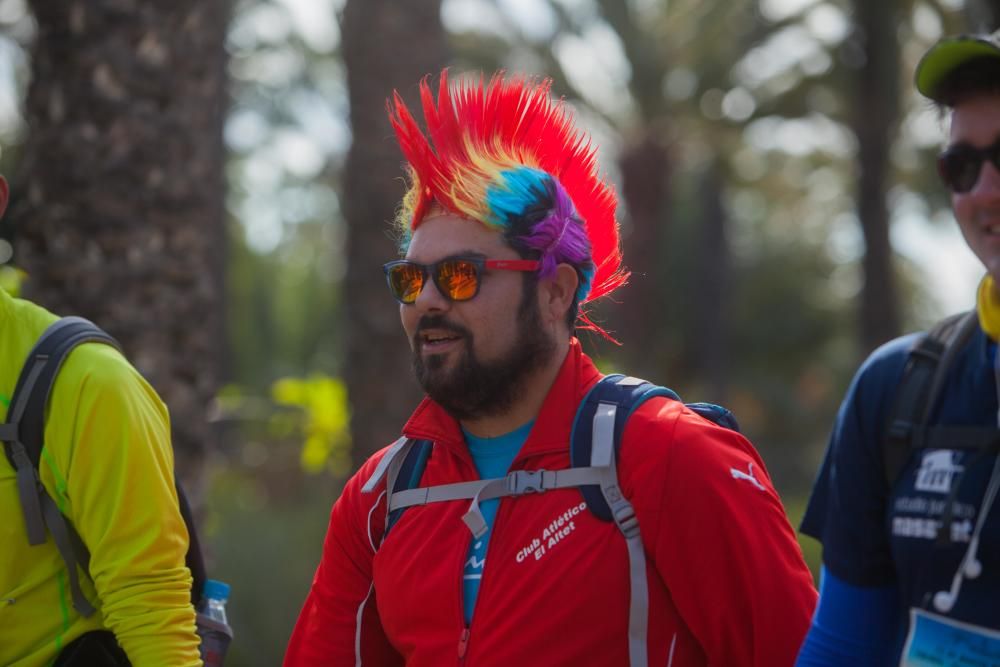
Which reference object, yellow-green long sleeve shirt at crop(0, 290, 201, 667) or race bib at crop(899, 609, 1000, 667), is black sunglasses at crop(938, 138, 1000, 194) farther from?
yellow-green long sleeve shirt at crop(0, 290, 201, 667)

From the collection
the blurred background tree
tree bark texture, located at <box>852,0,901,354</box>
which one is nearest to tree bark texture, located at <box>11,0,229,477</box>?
the blurred background tree

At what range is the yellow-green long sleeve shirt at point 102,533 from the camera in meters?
2.79

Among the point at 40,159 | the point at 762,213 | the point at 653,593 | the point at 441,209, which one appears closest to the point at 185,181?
the point at 40,159

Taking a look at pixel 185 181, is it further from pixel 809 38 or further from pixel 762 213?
pixel 762 213

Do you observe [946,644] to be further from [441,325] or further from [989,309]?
[441,325]

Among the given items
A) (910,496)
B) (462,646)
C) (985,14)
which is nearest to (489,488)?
(462,646)

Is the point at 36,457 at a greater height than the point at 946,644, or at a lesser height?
greater

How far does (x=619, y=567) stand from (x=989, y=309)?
0.94 metres

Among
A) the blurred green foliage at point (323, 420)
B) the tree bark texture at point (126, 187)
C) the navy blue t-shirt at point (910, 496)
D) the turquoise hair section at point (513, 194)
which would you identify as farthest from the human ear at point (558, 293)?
the blurred green foliage at point (323, 420)

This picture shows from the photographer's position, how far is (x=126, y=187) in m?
4.85

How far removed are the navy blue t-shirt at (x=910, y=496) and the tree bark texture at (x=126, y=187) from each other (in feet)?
10.6

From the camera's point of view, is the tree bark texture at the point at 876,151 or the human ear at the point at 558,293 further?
the tree bark texture at the point at 876,151

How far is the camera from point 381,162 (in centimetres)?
753

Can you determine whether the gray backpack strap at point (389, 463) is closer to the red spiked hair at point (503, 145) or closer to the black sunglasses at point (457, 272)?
the black sunglasses at point (457, 272)
